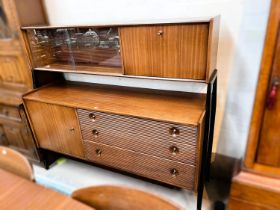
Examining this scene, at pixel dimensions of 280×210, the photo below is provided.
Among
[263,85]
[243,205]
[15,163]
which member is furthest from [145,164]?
[263,85]

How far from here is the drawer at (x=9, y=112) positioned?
6.54ft

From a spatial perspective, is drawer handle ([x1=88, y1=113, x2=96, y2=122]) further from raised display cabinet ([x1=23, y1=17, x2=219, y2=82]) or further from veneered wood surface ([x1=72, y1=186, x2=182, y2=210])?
veneered wood surface ([x1=72, y1=186, x2=182, y2=210])

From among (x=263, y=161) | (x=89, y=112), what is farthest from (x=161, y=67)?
(x=263, y=161)

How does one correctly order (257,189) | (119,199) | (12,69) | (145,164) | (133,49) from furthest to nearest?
(12,69), (145,164), (133,49), (257,189), (119,199)

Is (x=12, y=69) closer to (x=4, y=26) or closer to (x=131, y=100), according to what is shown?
(x=4, y=26)

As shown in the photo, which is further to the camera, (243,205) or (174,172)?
(174,172)

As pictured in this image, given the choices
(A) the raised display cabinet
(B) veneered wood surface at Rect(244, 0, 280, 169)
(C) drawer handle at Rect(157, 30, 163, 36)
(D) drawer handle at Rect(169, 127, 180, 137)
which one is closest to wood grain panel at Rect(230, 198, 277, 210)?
(B) veneered wood surface at Rect(244, 0, 280, 169)

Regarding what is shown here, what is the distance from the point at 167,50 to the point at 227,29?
42cm

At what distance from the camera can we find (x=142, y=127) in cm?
137

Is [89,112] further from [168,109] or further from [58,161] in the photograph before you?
[58,161]

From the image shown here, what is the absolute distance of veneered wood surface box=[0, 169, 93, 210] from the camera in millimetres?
817

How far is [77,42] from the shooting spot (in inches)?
64.8

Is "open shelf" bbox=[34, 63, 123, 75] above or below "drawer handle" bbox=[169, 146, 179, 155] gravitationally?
above

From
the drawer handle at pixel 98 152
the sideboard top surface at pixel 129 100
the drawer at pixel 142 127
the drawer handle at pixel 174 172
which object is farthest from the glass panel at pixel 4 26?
the drawer handle at pixel 174 172
